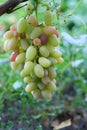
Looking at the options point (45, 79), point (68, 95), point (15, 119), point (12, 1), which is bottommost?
point (68, 95)

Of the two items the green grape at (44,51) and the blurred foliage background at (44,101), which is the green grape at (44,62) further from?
the blurred foliage background at (44,101)

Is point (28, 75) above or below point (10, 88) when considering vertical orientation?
above

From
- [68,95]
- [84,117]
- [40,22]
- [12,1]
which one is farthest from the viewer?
[68,95]

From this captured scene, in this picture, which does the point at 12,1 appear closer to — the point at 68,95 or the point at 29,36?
the point at 29,36

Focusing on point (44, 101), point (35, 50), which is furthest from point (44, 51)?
point (44, 101)

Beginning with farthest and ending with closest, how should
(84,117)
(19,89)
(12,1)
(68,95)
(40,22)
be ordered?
(68,95) → (84,117) → (19,89) → (40,22) → (12,1)

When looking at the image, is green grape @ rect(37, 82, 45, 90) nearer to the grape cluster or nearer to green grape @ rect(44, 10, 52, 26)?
the grape cluster

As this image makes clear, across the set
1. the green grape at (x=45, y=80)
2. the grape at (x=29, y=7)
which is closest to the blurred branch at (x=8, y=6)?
the grape at (x=29, y=7)

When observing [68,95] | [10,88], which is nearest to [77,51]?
[68,95]

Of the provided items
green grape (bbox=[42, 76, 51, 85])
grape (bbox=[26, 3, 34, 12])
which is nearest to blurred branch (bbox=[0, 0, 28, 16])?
grape (bbox=[26, 3, 34, 12])
